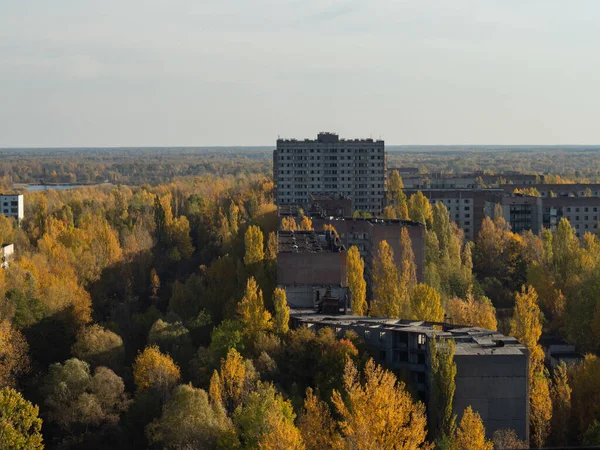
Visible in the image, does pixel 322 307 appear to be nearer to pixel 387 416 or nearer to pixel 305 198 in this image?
pixel 387 416

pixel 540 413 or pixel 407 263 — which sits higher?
pixel 407 263

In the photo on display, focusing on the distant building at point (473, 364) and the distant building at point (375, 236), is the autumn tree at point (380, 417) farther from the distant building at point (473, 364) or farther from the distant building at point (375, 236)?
the distant building at point (375, 236)

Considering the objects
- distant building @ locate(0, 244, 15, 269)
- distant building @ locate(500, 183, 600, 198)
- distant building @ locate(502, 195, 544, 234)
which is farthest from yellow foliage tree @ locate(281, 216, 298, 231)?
distant building @ locate(500, 183, 600, 198)

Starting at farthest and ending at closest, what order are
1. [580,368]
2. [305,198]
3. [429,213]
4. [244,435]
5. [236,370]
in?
[305,198]
[429,213]
[580,368]
[236,370]
[244,435]

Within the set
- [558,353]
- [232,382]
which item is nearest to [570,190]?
[558,353]

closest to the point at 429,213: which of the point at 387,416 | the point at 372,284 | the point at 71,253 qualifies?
the point at 372,284

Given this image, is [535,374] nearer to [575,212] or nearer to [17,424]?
[17,424]

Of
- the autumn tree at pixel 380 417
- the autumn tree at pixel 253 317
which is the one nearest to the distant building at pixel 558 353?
the autumn tree at pixel 253 317
